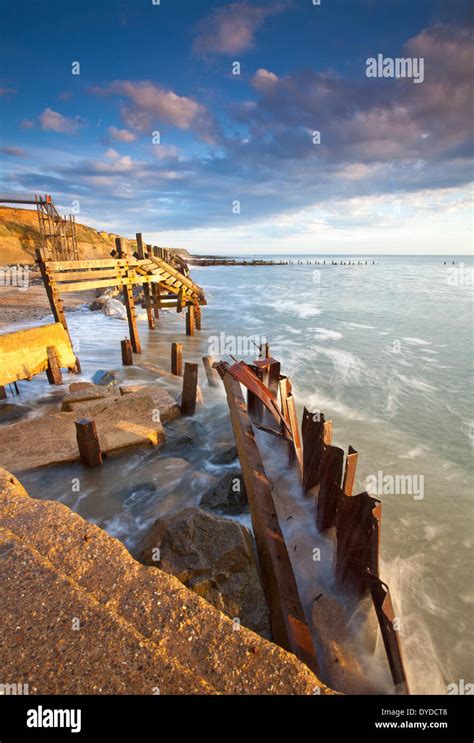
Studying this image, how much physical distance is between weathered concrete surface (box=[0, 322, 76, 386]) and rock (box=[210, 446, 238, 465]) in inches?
197

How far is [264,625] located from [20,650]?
2.08 m

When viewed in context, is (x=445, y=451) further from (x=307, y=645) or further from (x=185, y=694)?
(x=185, y=694)

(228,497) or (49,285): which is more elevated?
(49,285)

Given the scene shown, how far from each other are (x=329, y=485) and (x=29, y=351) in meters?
7.81

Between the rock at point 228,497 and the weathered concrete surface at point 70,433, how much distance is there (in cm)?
199

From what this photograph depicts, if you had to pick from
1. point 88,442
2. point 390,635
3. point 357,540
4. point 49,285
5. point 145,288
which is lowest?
point 390,635

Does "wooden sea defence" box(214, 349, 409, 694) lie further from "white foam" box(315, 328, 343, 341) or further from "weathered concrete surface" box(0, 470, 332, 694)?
"white foam" box(315, 328, 343, 341)

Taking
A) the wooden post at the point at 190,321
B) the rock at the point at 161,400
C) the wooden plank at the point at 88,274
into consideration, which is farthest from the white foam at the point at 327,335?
the rock at the point at 161,400

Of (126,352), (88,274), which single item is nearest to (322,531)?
(126,352)

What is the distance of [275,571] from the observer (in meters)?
3.29

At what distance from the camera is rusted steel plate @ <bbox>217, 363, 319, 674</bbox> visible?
2.72 meters

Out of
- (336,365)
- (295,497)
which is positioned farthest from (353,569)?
(336,365)

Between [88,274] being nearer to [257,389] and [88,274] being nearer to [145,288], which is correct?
[145,288]

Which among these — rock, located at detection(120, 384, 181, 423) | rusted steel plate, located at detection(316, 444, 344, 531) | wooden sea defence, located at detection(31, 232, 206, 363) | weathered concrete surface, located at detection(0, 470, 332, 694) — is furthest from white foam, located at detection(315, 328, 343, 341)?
weathered concrete surface, located at detection(0, 470, 332, 694)
